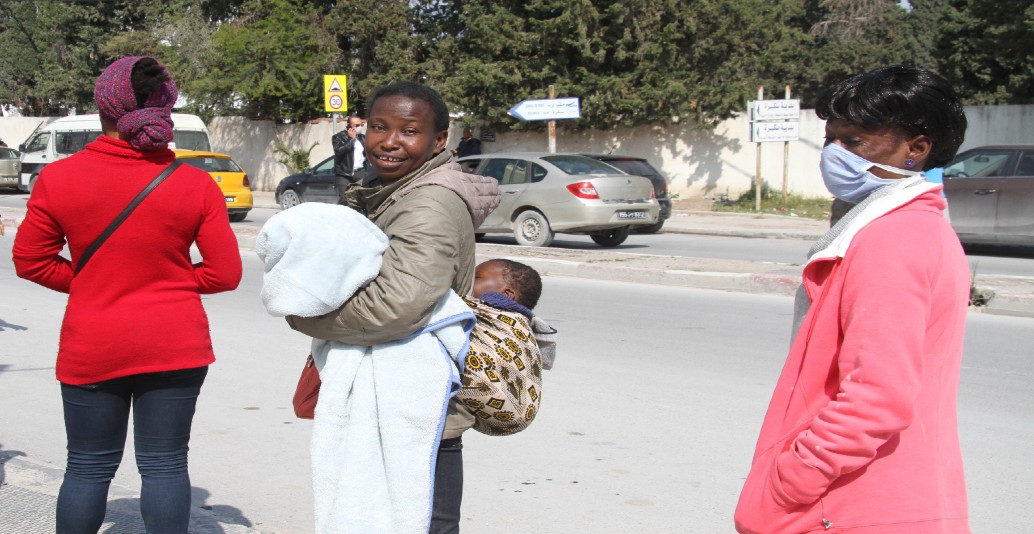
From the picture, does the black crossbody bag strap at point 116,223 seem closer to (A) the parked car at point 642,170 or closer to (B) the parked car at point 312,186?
(A) the parked car at point 642,170

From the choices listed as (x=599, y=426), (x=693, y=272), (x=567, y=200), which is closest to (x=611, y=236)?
(x=567, y=200)

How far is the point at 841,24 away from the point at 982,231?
898 inches

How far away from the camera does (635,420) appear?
5.62 m

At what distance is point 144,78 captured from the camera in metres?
2.98

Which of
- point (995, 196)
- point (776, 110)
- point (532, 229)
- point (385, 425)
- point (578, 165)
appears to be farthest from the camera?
point (776, 110)

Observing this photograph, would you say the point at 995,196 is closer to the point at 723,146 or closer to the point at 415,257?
the point at 723,146

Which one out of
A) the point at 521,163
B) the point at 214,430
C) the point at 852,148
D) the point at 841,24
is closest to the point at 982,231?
the point at 521,163

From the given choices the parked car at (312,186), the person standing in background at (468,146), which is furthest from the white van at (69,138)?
the person standing in background at (468,146)

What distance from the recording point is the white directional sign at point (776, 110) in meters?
20.5

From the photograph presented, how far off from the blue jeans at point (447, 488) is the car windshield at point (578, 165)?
41.1ft

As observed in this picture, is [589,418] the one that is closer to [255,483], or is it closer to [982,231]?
[255,483]

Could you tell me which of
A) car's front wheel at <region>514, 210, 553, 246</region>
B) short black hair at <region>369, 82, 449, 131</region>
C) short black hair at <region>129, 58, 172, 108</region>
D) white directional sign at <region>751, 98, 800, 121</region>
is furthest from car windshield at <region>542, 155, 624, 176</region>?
short black hair at <region>369, 82, 449, 131</region>

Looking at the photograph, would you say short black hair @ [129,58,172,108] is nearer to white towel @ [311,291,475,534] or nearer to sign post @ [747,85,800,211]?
white towel @ [311,291,475,534]

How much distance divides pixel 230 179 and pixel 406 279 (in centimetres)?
1863
